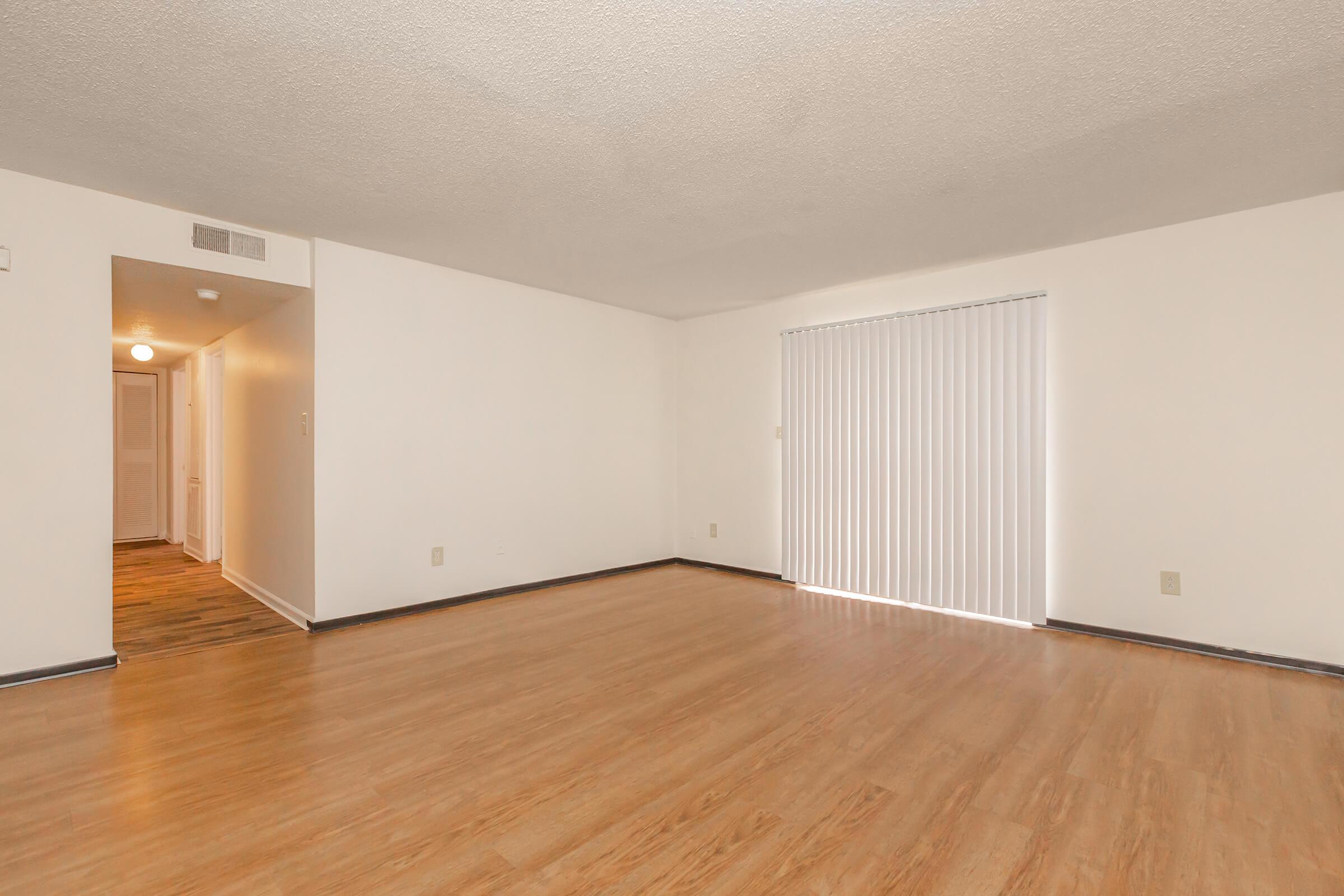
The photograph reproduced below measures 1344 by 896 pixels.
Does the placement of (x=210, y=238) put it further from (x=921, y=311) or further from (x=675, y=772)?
(x=921, y=311)

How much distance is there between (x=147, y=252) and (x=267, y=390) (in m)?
1.46

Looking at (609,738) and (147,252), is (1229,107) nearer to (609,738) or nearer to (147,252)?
(609,738)

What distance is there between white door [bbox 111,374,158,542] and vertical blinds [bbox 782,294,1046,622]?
8.63m

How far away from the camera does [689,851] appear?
1.83m

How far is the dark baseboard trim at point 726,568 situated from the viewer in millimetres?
5824

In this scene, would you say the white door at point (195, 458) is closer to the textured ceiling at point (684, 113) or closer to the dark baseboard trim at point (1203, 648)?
the textured ceiling at point (684, 113)

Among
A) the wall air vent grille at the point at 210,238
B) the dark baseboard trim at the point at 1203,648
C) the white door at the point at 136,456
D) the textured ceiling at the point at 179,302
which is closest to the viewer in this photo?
the dark baseboard trim at the point at 1203,648

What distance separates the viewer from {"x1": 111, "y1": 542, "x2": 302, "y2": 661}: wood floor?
3.83 m

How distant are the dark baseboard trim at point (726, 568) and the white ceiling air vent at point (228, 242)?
4.50 m

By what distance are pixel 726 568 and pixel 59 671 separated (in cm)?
478

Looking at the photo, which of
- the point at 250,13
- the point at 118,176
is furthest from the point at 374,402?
the point at 250,13

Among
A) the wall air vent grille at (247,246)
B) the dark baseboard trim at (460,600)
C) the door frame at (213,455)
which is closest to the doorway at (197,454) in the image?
the door frame at (213,455)

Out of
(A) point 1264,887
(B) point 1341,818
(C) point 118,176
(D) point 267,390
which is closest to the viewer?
(A) point 1264,887

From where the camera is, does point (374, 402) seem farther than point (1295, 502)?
Yes
